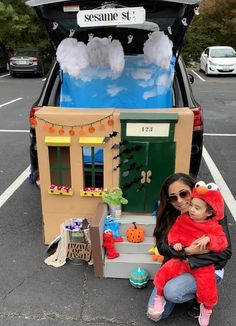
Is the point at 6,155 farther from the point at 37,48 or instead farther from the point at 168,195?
the point at 37,48

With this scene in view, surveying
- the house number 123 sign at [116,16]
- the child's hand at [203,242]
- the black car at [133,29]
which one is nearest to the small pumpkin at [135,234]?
the child's hand at [203,242]

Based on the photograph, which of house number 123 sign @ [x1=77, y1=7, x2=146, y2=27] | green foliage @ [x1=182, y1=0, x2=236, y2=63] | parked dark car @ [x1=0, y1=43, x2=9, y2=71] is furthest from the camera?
green foliage @ [x1=182, y1=0, x2=236, y2=63]

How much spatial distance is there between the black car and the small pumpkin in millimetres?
1102

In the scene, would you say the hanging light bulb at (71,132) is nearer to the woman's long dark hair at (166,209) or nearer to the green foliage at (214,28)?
the woman's long dark hair at (166,209)

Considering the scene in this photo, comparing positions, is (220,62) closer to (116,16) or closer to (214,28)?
(214,28)

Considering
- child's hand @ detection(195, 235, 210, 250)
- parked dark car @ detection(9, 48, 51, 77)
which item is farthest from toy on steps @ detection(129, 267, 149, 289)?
parked dark car @ detection(9, 48, 51, 77)

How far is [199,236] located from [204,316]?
0.53 m

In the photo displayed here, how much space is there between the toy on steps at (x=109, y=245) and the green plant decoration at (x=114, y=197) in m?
0.27

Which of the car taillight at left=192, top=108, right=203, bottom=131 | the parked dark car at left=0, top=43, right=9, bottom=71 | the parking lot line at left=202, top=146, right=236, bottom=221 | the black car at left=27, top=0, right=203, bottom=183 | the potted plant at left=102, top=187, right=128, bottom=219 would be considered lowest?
the parked dark car at left=0, top=43, right=9, bottom=71

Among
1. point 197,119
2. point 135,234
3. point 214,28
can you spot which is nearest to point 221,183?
point 197,119

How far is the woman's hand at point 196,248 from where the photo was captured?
2418 millimetres

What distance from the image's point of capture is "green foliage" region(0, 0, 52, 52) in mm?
18562

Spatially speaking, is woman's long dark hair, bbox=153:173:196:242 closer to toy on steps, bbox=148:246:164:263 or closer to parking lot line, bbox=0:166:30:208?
toy on steps, bbox=148:246:164:263

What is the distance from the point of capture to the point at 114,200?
325 cm
